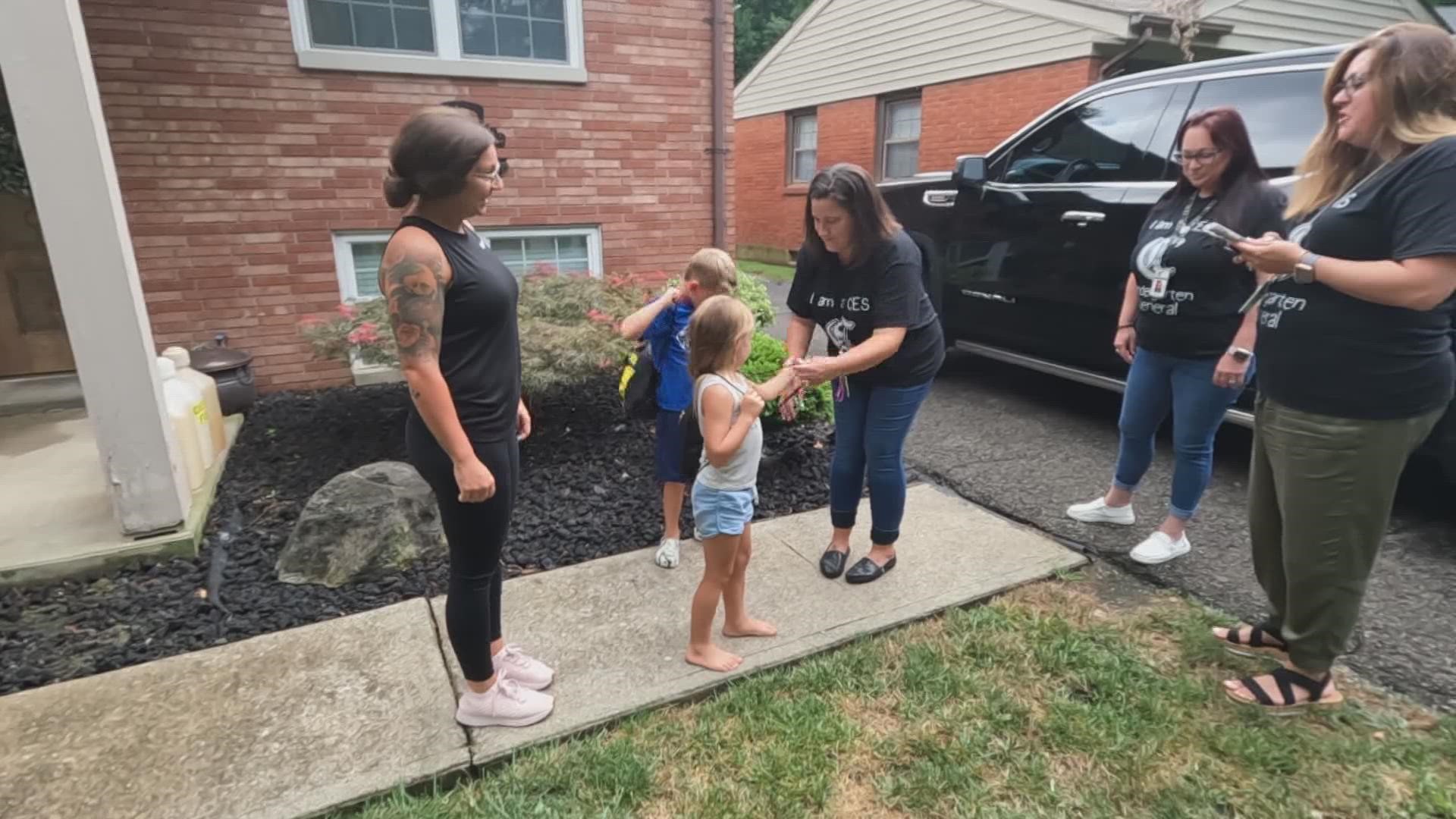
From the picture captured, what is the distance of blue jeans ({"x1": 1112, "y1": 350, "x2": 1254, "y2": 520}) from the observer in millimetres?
2871

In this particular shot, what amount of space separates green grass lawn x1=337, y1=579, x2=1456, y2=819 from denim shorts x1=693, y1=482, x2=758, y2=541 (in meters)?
0.52

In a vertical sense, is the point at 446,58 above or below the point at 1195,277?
above

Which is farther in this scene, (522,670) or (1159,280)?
(1159,280)

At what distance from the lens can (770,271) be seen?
13422mm

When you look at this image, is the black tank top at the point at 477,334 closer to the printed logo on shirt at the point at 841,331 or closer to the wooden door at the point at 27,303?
the printed logo on shirt at the point at 841,331

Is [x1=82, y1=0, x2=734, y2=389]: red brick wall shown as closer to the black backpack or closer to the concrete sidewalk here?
the black backpack

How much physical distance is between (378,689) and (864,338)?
1970 millimetres

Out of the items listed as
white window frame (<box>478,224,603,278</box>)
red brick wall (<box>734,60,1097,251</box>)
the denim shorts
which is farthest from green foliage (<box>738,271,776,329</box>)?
red brick wall (<box>734,60,1097,251</box>)

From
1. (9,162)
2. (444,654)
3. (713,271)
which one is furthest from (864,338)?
(9,162)

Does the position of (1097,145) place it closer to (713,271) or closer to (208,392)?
(713,271)

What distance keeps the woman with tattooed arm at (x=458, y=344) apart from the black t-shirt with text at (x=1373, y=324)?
2.10 meters

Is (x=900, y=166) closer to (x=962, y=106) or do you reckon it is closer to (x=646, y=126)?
(x=962, y=106)

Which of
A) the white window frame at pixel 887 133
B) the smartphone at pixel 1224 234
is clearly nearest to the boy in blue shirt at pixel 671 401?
the smartphone at pixel 1224 234

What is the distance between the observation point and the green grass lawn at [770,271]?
39.9ft
